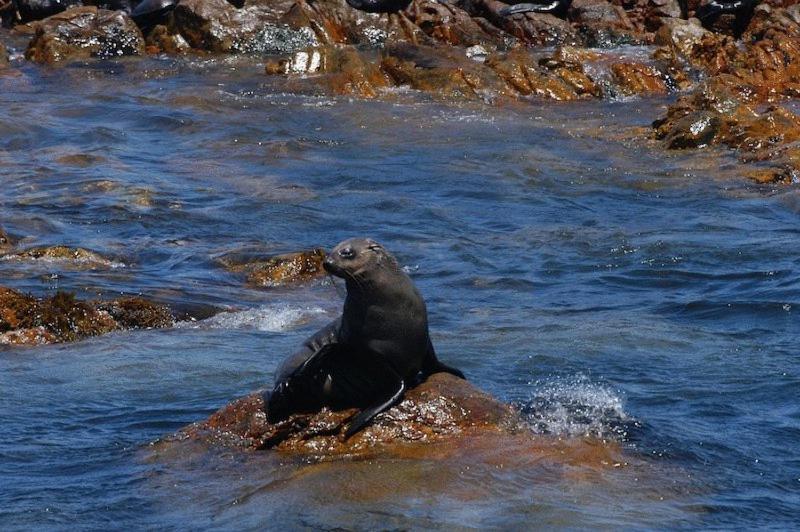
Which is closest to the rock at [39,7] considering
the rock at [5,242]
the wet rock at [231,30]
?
the wet rock at [231,30]

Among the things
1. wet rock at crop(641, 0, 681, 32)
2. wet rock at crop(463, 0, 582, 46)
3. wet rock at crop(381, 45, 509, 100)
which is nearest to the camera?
wet rock at crop(381, 45, 509, 100)

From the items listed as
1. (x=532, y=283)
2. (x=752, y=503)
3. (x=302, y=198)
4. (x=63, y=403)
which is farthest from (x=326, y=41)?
(x=752, y=503)

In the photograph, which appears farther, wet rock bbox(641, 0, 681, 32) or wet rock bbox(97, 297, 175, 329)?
wet rock bbox(641, 0, 681, 32)

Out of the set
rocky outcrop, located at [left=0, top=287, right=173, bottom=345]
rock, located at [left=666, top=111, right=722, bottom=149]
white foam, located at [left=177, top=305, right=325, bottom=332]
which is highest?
rock, located at [left=666, top=111, right=722, bottom=149]

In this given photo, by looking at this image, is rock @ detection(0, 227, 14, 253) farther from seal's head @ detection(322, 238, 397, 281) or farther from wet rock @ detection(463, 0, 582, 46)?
wet rock @ detection(463, 0, 582, 46)

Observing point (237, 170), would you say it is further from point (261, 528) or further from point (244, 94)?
point (261, 528)

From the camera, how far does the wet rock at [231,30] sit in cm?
2594

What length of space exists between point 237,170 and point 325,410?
36.5 feet

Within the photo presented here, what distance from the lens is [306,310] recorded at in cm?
1121

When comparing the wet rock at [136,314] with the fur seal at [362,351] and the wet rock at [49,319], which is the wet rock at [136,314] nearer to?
the wet rock at [49,319]

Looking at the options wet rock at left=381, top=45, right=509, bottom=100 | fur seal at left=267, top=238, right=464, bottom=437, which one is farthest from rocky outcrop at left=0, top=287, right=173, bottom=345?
wet rock at left=381, top=45, right=509, bottom=100

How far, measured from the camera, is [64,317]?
10.5 m

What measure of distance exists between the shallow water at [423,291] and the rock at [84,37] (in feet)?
4.59

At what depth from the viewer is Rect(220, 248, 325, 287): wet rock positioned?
1237cm
